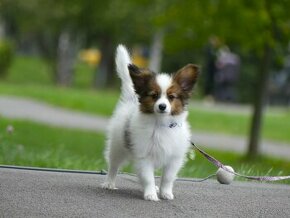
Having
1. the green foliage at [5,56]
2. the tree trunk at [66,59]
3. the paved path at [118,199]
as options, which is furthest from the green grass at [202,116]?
the paved path at [118,199]

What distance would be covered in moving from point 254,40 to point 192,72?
994cm

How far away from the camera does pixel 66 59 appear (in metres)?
41.5

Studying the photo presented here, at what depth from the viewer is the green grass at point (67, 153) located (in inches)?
472

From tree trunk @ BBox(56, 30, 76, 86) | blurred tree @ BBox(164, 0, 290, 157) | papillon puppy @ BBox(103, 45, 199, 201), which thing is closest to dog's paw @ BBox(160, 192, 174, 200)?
papillon puppy @ BBox(103, 45, 199, 201)

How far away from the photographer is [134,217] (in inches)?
290

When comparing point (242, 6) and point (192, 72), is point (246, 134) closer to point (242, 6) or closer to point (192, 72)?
point (242, 6)

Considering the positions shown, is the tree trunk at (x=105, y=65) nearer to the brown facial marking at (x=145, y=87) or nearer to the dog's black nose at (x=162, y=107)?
the brown facial marking at (x=145, y=87)

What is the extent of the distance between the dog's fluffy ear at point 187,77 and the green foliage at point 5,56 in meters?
34.1

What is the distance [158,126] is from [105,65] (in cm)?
3556

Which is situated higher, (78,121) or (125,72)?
(125,72)

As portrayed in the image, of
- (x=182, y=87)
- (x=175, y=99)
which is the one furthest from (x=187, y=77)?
(x=175, y=99)

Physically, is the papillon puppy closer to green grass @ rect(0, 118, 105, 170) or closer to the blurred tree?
green grass @ rect(0, 118, 105, 170)

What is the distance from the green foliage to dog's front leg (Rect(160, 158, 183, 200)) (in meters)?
33.9

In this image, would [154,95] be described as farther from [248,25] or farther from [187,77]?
[248,25]
